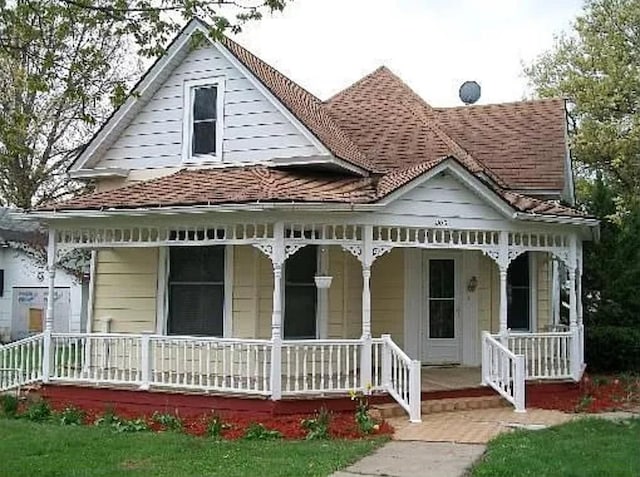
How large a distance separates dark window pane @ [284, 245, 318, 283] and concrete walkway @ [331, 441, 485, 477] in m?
4.18

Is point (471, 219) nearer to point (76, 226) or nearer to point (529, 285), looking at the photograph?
point (529, 285)

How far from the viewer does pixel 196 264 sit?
1425 cm

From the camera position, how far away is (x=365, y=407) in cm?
1167

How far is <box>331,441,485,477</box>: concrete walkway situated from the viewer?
8.47 metres

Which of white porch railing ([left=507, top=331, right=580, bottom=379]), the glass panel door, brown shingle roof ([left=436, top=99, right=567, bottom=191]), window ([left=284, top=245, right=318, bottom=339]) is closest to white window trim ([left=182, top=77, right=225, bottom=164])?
window ([left=284, top=245, right=318, bottom=339])

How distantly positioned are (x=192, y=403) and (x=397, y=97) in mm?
9148

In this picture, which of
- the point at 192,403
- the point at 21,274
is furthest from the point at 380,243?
the point at 21,274

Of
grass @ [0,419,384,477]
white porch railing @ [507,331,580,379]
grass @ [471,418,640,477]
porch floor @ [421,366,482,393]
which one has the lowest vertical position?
grass @ [0,419,384,477]

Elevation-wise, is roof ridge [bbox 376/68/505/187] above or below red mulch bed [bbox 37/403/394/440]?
above

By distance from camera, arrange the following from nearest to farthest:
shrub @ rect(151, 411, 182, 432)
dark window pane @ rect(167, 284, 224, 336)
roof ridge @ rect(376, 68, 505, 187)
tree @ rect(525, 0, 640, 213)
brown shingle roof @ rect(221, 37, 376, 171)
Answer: shrub @ rect(151, 411, 182, 432)
dark window pane @ rect(167, 284, 224, 336)
brown shingle roof @ rect(221, 37, 376, 171)
roof ridge @ rect(376, 68, 505, 187)
tree @ rect(525, 0, 640, 213)

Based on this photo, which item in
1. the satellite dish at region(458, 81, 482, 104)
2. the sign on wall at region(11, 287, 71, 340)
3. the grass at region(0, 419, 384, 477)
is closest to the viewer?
the grass at region(0, 419, 384, 477)

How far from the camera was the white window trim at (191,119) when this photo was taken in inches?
585

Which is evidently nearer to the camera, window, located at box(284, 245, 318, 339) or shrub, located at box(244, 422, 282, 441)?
shrub, located at box(244, 422, 282, 441)

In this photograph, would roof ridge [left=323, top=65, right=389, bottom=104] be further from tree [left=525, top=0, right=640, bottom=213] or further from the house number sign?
tree [left=525, top=0, right=640, bottom=213]
